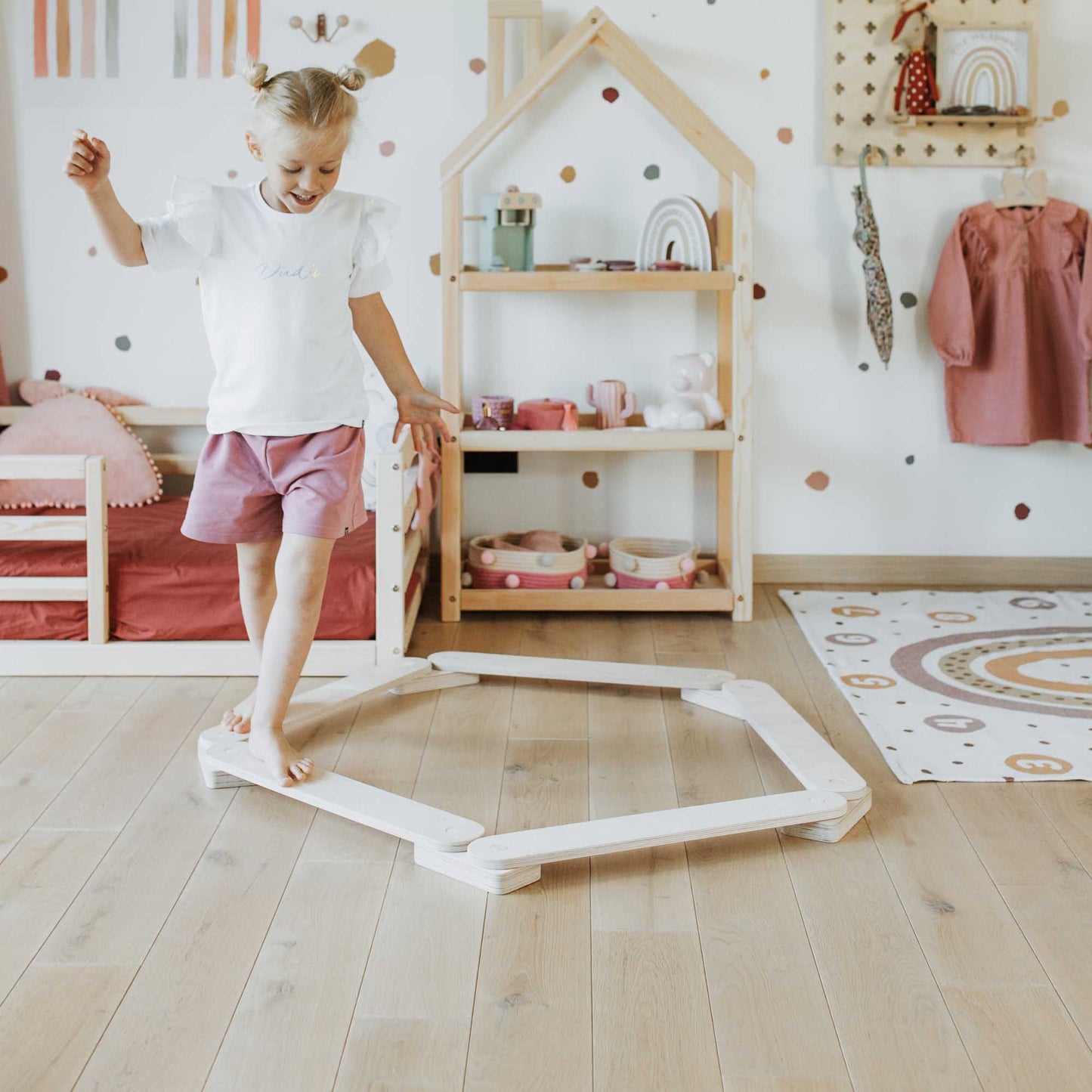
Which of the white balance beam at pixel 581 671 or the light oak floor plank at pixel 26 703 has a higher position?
the white balance beam at pixel 581 671

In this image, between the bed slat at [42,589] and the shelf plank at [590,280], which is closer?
the bed slat at [42,589]

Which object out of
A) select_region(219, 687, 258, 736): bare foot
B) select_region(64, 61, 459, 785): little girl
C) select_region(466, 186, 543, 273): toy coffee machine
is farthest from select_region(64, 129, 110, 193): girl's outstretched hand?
select_region(466, 186, 543, 273): toy coffee machine

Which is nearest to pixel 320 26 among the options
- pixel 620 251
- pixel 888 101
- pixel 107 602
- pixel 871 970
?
pixel 620 251

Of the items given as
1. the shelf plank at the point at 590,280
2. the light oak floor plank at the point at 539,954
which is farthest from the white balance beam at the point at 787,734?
the shelf plank at the point at 590,280

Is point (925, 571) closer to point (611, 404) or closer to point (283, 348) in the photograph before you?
point (611, 404)

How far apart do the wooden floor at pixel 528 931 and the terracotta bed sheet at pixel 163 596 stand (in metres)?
0.32

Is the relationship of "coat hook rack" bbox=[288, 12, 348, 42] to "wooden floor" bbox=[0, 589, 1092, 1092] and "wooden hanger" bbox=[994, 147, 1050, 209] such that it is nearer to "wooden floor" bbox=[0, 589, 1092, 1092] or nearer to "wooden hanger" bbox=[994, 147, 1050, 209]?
"wooden hanger" bbox=[994, 147, 1050, 209]

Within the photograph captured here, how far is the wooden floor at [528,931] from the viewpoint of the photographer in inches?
50.0

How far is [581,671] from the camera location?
242 cm

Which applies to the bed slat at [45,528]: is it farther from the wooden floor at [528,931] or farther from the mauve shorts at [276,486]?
the mauve shorts at [276,486]

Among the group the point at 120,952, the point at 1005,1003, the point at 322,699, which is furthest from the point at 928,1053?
the point at 322,699

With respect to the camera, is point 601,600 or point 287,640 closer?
point 287,640

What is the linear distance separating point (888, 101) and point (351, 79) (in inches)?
68.5

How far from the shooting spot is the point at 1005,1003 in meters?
1.37
